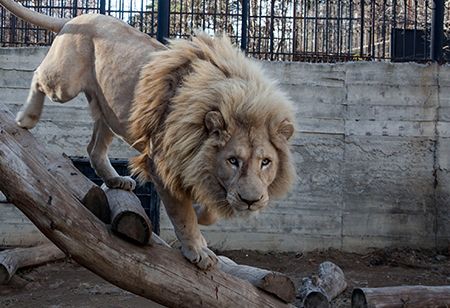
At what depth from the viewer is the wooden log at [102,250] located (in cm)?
351

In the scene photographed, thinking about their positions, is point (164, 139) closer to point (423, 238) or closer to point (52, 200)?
point (52, 200)

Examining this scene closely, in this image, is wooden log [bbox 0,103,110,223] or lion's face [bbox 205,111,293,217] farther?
wooden log [bbox 0,103,110,223]

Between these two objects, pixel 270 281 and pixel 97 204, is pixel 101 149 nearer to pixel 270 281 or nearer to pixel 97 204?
pixel 97 204

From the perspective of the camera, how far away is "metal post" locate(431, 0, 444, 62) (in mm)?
8938

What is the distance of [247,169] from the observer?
11.5 ft

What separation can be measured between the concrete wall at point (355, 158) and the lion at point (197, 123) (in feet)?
15.2

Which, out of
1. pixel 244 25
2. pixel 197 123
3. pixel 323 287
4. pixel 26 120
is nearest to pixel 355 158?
pixel 244 25

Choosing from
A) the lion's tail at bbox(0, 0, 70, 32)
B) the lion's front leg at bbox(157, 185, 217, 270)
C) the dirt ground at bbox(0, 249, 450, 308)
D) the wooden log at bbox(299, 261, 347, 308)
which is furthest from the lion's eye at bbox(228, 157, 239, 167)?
the dirt ground at bbox(0, 249, 450, 308)

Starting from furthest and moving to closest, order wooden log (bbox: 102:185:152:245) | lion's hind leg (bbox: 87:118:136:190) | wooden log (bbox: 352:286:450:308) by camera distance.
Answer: wooden log (bbox: 352:286:450:308) → lion's hind leg (bbox: 87:118:136:190) → wooden log (bbox: 102:185:152:245)

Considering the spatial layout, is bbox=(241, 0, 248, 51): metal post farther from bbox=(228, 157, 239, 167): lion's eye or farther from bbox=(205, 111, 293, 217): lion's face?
bbox=(228, 157, 239, 167): lion's eye

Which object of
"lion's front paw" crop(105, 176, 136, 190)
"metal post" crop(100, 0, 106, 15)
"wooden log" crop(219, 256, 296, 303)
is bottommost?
"wooden log" crop(219, 256, 296, 303)

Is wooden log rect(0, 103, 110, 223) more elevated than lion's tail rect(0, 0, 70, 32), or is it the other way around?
lion's tail rect(0, 0, 70, 32)

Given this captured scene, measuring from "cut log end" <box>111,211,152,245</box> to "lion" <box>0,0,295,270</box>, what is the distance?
0.52ft

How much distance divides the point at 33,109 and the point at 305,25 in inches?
202
